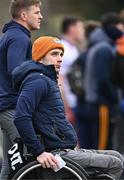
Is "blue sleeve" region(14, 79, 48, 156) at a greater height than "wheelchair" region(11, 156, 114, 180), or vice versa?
"blue sleeve" region(14, 79, 48, 156)

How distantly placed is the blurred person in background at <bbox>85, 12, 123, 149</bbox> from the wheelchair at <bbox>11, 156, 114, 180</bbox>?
4819mm

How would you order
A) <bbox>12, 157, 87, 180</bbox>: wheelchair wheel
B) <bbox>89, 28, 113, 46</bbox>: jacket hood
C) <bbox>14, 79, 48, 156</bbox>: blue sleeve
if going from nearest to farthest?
<bbox>14, 79, 48, 156</bbox>: blue sleeve < <bbox>12, 157, 87, 180</bbox>: wheelchair wheel < <bbox>89, 28, 113, 46</bbox>: jacket hood

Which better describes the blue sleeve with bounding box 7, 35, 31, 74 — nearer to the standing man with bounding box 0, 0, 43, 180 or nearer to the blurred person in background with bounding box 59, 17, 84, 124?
the standing man with bounding box 0, 0, 43, 180

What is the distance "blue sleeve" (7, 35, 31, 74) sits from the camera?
895 cm

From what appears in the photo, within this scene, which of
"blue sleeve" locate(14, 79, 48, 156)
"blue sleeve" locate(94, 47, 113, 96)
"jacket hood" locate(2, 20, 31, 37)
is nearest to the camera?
"blue sleeve" locate(14, 79, 48, 156)

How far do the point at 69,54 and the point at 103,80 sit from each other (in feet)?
3.68

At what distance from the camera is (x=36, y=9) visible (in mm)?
9180

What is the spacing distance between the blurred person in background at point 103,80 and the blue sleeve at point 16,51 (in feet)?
14.9

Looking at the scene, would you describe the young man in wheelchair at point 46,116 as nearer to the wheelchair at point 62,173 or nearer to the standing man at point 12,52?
the wheelchair at point 62,173

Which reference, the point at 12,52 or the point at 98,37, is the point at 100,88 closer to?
the point at 98,37

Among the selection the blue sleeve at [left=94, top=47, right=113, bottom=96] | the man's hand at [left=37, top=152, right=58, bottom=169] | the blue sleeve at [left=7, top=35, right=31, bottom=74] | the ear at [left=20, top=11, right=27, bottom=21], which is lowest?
the blue sleeve at [left=94, top=47, right=113, bottom=96]

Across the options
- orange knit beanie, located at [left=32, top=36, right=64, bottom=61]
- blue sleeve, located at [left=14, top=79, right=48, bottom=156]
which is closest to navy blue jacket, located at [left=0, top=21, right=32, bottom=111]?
orange knit beanie, located at [left=32, top=36, right=64, bottom=61]

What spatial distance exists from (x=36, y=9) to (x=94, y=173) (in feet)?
5.14

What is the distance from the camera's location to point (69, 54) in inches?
572
